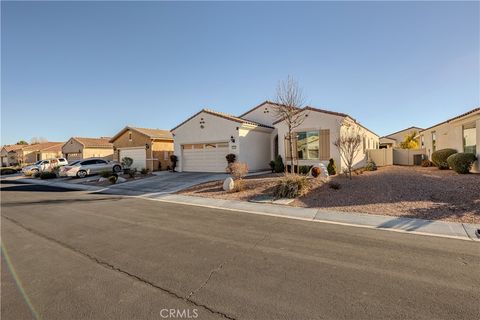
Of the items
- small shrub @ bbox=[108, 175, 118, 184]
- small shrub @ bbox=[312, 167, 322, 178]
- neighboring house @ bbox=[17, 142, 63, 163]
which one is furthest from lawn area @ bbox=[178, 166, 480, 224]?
neighboring house @ bbox=[17, 142, 63, 163]

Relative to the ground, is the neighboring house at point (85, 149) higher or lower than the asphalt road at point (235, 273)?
higher

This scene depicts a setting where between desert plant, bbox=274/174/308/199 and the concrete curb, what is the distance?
3.90 ft

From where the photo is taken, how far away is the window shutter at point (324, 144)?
51.5 ft

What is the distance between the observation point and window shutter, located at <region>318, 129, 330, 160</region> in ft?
51.5

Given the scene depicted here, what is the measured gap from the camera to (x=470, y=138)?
14414 mm

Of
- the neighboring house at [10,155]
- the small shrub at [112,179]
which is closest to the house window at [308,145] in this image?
the small shrub at [112,179]

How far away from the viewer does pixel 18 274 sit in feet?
14.1

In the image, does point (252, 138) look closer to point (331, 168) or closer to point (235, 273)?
point (331, 168)

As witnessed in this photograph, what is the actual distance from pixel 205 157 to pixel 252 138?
4.09 meters

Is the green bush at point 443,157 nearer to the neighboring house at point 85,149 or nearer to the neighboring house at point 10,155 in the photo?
the neighboring house at point 85,149

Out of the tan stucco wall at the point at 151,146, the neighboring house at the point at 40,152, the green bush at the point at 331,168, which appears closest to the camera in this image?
the green bush at the point at 331,168

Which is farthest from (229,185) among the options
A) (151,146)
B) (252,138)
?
(151,146)

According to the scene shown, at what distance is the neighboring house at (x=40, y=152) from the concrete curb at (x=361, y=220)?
165ft

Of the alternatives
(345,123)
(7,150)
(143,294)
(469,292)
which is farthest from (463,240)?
(7,150)
